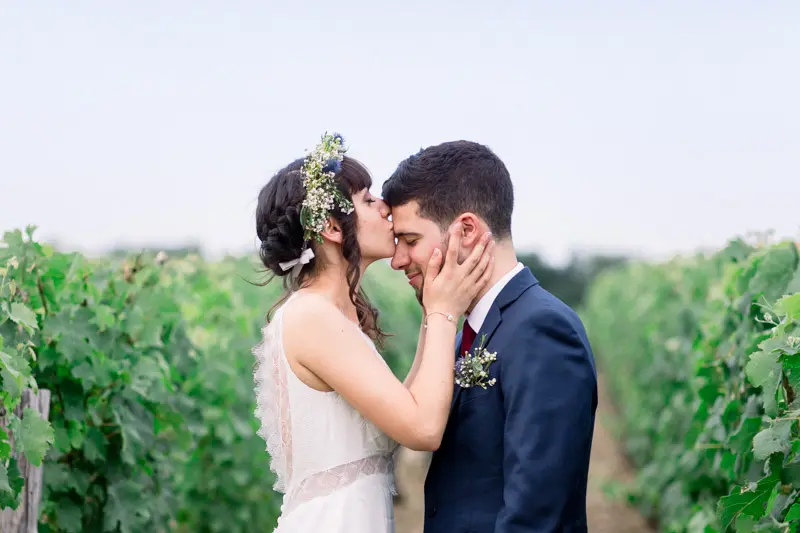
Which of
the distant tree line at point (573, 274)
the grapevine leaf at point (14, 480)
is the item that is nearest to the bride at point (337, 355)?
the grapevine leaf at point (14, 480)

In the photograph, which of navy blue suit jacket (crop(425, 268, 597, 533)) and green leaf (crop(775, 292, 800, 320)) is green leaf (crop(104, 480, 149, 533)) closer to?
navy blue suit jacket (crop(425, 268, 597, 533))

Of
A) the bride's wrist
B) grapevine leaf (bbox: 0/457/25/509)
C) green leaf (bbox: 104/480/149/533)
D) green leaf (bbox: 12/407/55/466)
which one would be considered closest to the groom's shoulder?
the bride's wrist

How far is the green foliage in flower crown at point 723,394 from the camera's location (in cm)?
313

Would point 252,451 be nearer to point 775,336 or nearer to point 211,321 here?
point 211,321

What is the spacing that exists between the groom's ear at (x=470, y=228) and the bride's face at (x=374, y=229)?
379 millimetres

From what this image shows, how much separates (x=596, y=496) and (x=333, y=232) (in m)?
8.71

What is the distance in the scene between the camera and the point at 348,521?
11.5ft

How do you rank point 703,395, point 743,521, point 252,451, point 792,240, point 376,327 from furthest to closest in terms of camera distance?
point 252,451
point 703,395
point 792,240
point 376,327
point 743,521

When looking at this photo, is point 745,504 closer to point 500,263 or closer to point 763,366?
point 763,366

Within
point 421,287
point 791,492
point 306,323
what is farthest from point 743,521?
point 306,323

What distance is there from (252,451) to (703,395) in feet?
11.7

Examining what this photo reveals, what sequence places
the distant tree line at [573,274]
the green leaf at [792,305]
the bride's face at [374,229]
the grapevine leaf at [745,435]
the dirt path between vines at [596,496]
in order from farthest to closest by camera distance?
the distant tree line at [573,274]
the dirt path between vines at [596,496]
the grapevine leaf at [745,435]
the bride's face at [374,229]
the green leaf at [792,305]

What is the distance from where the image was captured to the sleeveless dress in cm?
351

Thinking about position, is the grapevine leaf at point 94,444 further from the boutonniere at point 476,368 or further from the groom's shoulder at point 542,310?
the groom's shoulder at point 542,310
